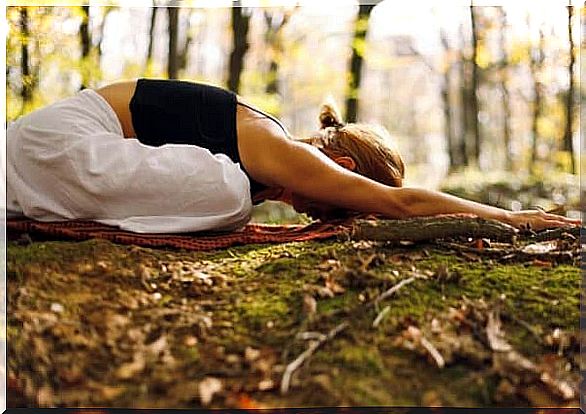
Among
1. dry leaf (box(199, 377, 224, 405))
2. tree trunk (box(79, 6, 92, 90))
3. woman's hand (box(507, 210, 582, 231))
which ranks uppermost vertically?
tree trunk (box(79, 6, 92, 90))

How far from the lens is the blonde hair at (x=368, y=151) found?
2170 millimetres

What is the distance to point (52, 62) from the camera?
3996mm

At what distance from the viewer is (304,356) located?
1.26 meters

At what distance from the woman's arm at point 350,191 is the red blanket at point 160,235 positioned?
103 mm

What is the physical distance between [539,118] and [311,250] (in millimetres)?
10177

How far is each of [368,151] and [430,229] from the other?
40 centimetres

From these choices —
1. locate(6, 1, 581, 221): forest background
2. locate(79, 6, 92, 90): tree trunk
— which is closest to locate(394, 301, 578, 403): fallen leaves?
locate(6, 1, 581, 221): forest background

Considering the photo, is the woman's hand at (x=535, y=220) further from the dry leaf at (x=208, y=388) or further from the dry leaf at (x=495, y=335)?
the dry leaf at (x=208, y=388)

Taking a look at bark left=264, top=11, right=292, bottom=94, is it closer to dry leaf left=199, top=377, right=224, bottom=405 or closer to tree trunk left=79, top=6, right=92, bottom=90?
tree trunk left=79, top=6, right=92, bottom=90

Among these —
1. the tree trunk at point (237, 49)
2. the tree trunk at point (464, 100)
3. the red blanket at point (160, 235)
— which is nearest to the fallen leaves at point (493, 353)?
the red blanket at point (160, 235)

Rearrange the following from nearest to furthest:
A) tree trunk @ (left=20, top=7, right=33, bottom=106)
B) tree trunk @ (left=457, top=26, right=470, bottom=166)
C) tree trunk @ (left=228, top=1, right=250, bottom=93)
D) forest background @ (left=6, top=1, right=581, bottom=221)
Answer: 1. tree trunk @ (left=20, top=7, right=33, bottom=106)
2. forest background @ (left=6, top=1, right=581, bottom=221)
3. tree trunk @ (left=228, top=1, right=250, bottom=93)
4. tree trunk @ (left=457, top=26, right=470, bottom=166)

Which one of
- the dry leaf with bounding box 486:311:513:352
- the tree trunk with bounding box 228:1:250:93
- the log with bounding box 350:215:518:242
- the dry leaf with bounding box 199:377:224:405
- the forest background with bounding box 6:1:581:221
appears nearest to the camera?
the dry leaf with bounding box 199:377:224:405

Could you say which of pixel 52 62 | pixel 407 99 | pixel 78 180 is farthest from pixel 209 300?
pixel 407 99

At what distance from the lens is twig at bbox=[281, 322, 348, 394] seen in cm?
120
